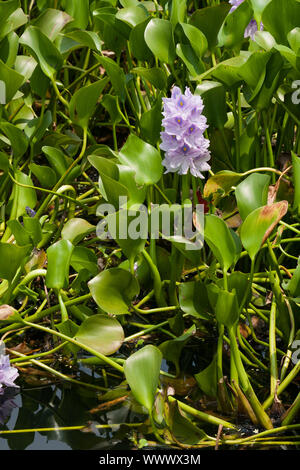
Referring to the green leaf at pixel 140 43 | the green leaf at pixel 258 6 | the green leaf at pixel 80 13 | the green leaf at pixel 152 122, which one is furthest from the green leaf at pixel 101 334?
the green leaf at pixel 80 13

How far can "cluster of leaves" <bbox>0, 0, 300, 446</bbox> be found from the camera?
1145 millimetres

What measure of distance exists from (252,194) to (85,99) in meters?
0.49

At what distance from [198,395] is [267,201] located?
362mm

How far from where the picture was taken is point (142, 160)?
1319 mm

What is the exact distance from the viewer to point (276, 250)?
62.6 inches

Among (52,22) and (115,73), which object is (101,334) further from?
(52,22)

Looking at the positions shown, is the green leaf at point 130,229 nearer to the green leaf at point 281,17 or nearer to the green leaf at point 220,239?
the green leaf at point 220,239

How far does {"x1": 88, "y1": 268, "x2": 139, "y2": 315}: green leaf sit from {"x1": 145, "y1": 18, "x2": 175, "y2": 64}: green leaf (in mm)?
488

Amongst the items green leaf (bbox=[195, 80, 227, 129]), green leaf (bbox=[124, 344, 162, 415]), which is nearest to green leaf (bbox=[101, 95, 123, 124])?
green leaf (bbox=[195, 80, 227, 129])

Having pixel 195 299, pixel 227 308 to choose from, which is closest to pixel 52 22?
pixel 195 299

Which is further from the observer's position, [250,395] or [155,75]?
[155,75]

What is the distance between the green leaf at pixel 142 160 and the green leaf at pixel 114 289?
185 millimetres
